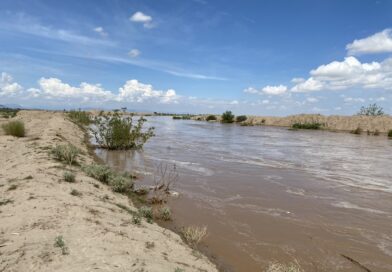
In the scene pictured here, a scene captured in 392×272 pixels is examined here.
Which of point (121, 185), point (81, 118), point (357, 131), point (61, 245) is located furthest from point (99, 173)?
point (357, 131)

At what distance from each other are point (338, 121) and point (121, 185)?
49.5 metres

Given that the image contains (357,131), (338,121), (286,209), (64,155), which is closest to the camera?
(286,209)

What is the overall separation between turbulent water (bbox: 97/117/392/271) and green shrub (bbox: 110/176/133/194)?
1.34 meters

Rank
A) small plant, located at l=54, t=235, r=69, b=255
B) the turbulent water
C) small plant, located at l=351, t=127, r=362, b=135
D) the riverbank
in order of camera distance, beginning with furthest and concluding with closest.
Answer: the riverbank, small plant, located at l=351, t=127, r=362, b=135, the turbulent water, small plant, located at l=54, t=235, r=69, b=255

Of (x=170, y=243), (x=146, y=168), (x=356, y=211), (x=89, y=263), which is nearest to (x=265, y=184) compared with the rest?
(x=356, y=211)

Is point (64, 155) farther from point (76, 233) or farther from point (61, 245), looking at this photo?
point (61, 245)

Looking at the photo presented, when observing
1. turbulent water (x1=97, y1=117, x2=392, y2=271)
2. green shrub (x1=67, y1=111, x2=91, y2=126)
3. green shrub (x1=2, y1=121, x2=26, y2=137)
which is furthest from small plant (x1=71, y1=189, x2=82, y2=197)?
green shrub (x1=67, y1=111, x2=91, y2=126)

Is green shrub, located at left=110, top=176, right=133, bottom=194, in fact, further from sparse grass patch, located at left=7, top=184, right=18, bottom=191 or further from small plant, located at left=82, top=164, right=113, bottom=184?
sparse grass patch, located at left=7, top=184, right=18, bottom=191

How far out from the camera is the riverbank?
4725 centimetres

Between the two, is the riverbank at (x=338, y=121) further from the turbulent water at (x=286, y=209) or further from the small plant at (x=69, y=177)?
the small plant at (x=69, y=177)

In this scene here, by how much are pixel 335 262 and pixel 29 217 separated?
17.7 ft

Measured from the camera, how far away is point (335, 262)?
6.51m

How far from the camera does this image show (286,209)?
955cm

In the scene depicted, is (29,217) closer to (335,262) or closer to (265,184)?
(335,262)
